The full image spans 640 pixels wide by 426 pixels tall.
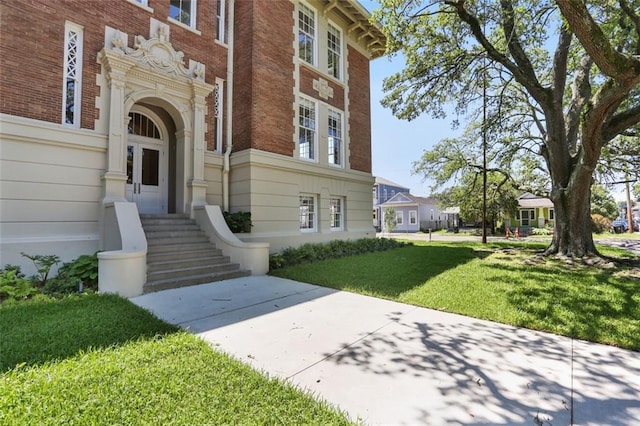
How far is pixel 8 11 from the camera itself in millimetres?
6328

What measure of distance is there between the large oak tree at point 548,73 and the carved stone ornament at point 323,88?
2.25 metres

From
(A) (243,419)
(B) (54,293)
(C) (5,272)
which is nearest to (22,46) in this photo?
(C) (5,272)

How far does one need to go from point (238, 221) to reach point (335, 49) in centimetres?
885

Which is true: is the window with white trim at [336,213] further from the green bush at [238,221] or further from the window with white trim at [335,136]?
the green bush at [238,221]

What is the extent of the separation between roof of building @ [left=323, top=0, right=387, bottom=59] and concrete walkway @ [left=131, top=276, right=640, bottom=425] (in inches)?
435

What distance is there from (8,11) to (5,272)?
5.26 m

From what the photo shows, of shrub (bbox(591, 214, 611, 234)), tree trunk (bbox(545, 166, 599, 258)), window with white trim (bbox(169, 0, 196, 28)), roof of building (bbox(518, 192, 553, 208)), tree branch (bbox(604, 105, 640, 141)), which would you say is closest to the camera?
tree branch (bbox(604, 105, 640, 141))

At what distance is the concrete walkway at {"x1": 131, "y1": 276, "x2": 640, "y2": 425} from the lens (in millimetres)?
2443

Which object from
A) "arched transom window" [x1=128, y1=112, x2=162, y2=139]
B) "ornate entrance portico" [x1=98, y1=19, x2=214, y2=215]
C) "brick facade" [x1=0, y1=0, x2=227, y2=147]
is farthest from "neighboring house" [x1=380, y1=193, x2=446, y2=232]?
"brick facade" [x1=0, y1=0, x2=227, y2=147]

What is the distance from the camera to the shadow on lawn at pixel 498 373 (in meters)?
2.41

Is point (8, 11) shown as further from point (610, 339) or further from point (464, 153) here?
point (464, 153)

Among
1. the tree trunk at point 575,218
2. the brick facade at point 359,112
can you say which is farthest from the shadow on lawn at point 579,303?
the brick facade at point 359,112

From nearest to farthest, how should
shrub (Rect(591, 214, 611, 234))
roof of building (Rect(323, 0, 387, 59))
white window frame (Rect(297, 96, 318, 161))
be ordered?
white window frame (Rect(297, 96, 318, 161)) < roof of building (Rect(323, 0, 387, 59)) < shrub (Rect(591, 214, 611, 234))

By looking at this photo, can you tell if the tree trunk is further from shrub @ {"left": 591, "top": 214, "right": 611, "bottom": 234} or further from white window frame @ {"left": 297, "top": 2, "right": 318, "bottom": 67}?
shrub @ {"left": 591, "top": 214, "right": 611, "bottom": 234}
